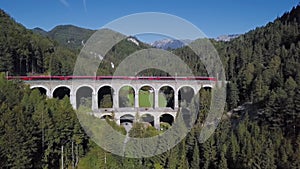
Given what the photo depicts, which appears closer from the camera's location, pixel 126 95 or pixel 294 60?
pixel 294 60

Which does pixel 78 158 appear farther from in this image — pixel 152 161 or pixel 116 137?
pixel 152 161

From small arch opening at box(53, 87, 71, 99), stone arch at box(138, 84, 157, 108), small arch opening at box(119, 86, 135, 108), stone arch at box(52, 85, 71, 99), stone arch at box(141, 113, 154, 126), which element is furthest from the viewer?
small arch opening at box(119, 86, 135, 108)

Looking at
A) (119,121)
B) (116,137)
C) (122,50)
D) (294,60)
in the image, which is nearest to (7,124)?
(116,137)

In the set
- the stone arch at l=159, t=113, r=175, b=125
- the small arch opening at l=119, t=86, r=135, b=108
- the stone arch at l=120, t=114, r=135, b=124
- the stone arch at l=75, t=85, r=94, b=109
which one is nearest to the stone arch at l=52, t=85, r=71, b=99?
the stone arch at l=75, t=85, r=94, b=109

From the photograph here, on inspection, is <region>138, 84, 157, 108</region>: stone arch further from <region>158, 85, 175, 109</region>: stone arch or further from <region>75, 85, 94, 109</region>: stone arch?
<region>75, 85, 94, 109</region>: stone arch

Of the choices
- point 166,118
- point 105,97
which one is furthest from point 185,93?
point 105,97

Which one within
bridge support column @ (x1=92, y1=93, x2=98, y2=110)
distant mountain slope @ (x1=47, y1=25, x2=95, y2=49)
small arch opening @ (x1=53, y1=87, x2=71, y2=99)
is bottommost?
bridge support column @ (x1=92, y1=93, x2=98, y2=110)

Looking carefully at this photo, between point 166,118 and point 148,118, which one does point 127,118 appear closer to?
point 148,118
